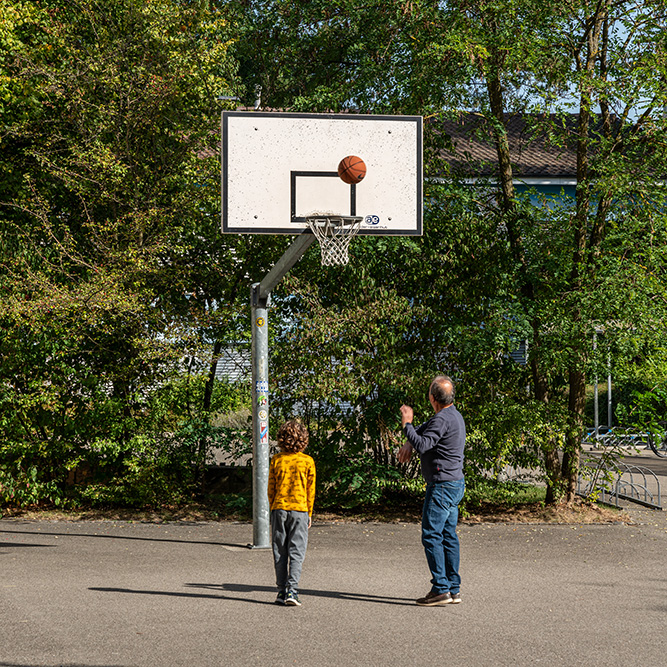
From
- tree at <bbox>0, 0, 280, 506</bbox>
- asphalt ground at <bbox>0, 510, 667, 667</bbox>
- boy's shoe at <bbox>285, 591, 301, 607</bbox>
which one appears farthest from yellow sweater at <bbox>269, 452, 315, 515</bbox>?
tree at <bbox>0, 0, 280, 506</bbox>

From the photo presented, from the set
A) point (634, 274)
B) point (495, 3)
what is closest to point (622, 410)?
point (634, 274)

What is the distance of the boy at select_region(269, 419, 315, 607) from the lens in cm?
656

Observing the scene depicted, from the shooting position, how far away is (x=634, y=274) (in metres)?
10.1

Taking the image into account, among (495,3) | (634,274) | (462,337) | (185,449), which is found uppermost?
(495,3)

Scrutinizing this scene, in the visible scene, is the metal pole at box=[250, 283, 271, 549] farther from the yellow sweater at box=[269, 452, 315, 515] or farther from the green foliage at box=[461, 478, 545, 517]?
the green foliage at box=[461, 478, 545, 517]

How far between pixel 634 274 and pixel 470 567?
4.21 m

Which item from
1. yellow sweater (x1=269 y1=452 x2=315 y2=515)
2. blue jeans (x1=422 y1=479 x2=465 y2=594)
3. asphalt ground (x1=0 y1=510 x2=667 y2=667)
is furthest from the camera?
yellow sweater (x1=269 y1=452 x2=315 y2=515)

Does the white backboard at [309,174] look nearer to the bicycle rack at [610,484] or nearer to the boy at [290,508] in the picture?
the boy at [290,508]

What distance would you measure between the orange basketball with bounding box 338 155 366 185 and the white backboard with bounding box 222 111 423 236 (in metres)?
0.08

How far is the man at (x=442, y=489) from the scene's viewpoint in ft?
21.3

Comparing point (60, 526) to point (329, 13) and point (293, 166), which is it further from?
point (329, 13)

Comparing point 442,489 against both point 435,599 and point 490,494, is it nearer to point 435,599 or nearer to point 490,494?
point 435,599

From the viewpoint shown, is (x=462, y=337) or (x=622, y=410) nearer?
(x=462, y=337)

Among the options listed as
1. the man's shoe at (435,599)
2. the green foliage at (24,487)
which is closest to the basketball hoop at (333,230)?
the man's shoe at (435,599)
